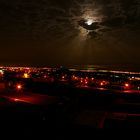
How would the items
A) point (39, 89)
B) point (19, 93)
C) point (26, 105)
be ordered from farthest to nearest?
1. point (39, 89)
2. point (19, 93)
3. point (26, 105)

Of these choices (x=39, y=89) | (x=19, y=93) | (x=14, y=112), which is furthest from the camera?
(x=39, y=89)

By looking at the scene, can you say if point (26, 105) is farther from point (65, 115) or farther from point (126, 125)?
point (126, 125)

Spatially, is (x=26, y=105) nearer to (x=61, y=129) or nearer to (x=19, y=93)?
(x=61, y=129)

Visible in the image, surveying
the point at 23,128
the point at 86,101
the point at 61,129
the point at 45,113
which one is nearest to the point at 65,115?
the point at 45,113

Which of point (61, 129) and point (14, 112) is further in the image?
point (14, 112)

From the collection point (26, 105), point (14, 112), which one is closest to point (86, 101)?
point (26, 105)

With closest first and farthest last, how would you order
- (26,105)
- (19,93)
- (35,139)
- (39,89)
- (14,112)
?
1. (35,139)
2. (14,112)
3. (26,105)
4. (19,93)
5. (39,89)

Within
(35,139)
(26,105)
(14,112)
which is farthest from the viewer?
(26,105)

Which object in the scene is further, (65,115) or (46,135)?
(65,115)

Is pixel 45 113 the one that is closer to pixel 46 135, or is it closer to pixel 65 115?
pixel 65 115
